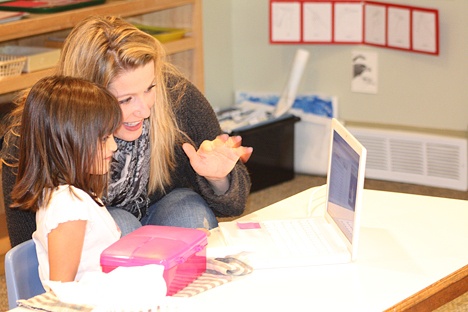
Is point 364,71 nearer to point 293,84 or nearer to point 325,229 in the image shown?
point 293,84

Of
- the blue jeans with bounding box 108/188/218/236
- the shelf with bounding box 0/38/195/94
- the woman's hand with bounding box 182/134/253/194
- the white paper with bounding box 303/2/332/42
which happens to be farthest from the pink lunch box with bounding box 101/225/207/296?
the white paper with bounding box 303/2/332/42

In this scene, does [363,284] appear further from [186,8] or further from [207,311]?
[186,8]

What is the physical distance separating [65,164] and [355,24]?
7.07 feet

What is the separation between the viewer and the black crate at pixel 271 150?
358 cm

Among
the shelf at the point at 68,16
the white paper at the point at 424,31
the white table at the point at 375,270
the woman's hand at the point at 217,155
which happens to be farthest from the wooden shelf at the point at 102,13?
the white table at the point at 375,270

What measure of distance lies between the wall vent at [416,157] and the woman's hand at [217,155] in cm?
175

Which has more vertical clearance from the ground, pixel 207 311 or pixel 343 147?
pixel 343 147

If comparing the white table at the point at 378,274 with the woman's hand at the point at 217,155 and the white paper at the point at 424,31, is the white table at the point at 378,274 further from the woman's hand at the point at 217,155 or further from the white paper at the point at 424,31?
the white paper at the point at 424,31

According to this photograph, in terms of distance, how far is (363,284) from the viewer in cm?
158

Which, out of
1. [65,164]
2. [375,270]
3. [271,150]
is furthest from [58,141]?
[271,150]

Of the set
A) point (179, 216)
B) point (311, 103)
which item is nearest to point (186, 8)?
point (311, 103)

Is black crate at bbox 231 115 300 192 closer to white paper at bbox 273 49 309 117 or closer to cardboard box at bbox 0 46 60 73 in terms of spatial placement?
white paper at bbox 273 49 309 117

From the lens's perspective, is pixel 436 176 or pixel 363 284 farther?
pixel 436 176

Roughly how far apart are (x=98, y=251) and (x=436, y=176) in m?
2.12
